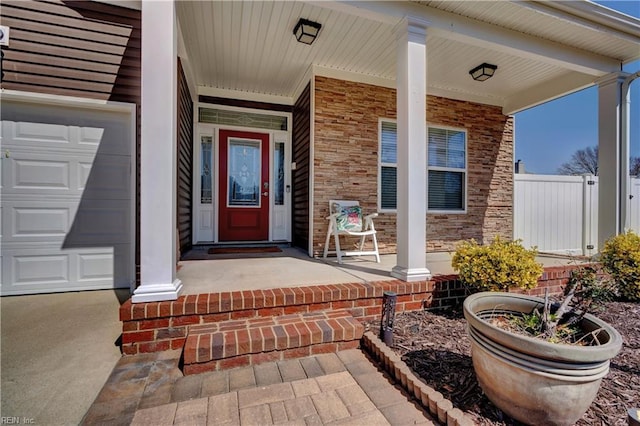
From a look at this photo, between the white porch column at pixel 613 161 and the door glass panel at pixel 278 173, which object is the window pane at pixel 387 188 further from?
the white porch column at pixel 613 161

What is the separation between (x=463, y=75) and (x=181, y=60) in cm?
374

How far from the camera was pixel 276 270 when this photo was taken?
9.46 ft

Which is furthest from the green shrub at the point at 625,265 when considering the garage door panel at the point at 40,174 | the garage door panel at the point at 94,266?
the garage door panel at the point at 40,174

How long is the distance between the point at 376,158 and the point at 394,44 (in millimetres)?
1452

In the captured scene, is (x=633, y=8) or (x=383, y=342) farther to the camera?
(x=633, y=8)

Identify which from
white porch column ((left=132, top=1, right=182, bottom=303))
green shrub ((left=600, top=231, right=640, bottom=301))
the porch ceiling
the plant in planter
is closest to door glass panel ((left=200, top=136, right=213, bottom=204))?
the porch ceiling

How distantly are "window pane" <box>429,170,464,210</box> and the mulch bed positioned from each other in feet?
8.17

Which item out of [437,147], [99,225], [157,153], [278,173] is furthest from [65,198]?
[437,147]

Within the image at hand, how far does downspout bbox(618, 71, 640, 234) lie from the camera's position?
3.54 meters

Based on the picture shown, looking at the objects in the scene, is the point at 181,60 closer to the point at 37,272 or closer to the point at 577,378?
the point at 37,272

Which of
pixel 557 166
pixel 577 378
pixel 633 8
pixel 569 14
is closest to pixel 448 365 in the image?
pixel 577 378

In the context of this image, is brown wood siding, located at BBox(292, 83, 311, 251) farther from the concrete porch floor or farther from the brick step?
the brick step

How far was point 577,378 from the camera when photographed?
1.12m

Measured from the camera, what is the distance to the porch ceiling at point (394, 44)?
2.70 meters
